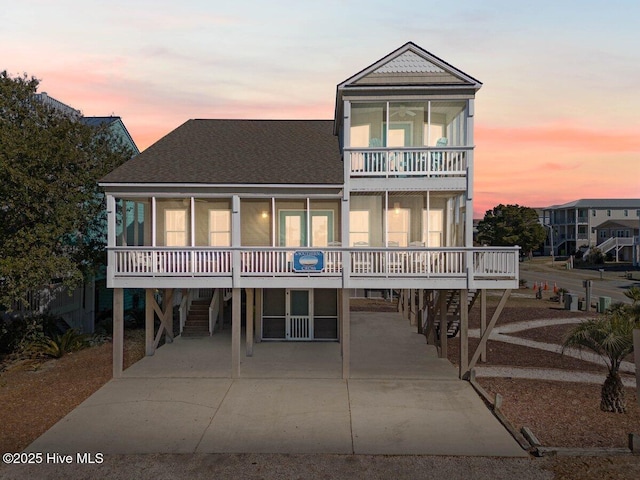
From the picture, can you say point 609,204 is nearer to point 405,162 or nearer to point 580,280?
point 580,280

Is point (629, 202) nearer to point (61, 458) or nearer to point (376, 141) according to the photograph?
point (376, 141)

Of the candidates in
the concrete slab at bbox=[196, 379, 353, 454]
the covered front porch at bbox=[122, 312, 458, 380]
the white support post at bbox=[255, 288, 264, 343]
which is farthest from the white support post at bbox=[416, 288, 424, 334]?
the concrete slab at bbox=[196, 379, 353, 454]

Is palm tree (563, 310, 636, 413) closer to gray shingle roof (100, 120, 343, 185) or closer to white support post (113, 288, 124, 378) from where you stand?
gray shingle roof (100, 120, 343, 185)

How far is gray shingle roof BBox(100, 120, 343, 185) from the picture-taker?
52.1 ft

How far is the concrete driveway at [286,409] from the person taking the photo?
34.8 ft

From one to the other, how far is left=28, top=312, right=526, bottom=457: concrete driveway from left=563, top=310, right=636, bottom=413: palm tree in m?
3.18

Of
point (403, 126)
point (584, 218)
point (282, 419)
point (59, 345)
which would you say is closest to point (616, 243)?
point (584, 218)

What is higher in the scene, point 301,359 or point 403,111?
point 403,111

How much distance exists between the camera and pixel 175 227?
18922mm

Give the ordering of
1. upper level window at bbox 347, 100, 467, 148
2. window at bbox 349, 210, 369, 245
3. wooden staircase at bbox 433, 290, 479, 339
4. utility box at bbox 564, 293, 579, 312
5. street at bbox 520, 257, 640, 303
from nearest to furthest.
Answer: upper level window at bbox 347, 100, 467, 148, window at bbox 349, 210, 369, 245, wooden staircase at bbox 433, 290, 479, 339, utility box at bbox 564, 293, 579, 312, street at bbox 520, 257, 640, 303

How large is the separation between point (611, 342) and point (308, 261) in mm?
8626

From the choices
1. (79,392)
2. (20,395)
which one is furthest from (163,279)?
(20,395)

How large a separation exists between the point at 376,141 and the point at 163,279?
872 cm

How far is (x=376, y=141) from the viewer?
17266 mm
